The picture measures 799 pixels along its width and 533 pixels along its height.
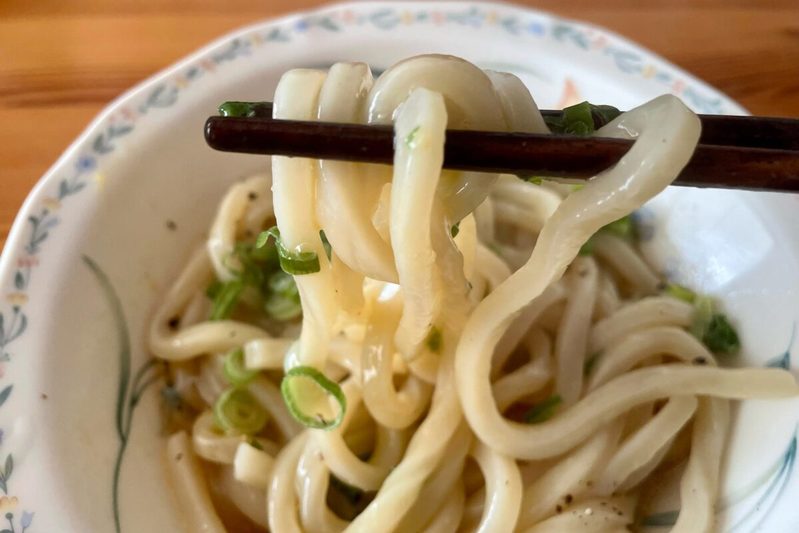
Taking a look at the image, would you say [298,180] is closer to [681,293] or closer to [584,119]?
[584,119]

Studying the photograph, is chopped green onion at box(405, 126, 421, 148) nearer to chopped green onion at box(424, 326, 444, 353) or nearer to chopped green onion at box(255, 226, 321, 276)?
chopped green onion at box(255, 226, 321, 276)

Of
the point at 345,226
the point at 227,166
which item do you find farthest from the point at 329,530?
the point at 227,166

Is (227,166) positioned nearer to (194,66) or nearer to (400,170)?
(194,66)

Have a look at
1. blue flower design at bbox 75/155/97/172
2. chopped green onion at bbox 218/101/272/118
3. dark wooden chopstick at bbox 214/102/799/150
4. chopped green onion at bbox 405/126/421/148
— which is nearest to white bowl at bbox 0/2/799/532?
blue flower design at bbox 75/155/97/172

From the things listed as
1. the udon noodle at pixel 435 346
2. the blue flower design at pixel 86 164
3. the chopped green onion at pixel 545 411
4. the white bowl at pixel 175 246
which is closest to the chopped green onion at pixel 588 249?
the udon noodle at pixel 435 346

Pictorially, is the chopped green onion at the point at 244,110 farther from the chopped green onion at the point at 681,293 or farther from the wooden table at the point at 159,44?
the wooden table at the point at 159,44
